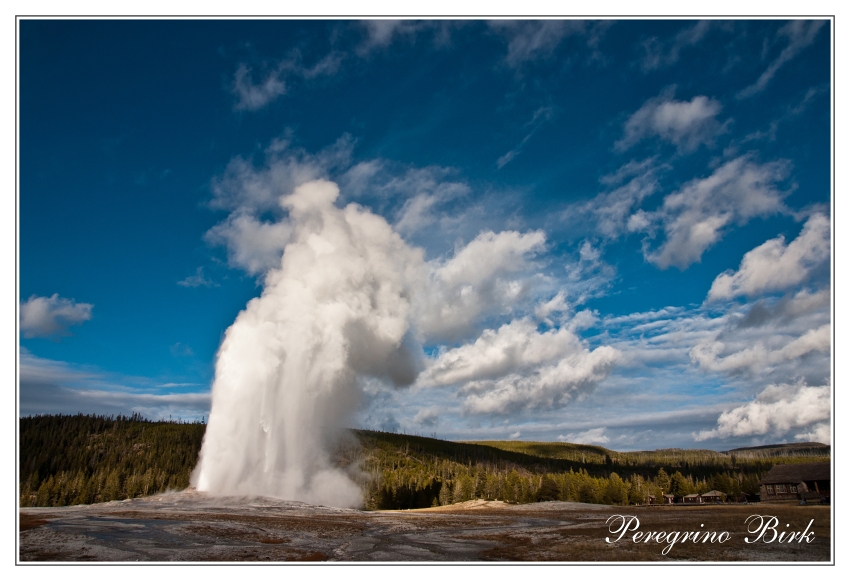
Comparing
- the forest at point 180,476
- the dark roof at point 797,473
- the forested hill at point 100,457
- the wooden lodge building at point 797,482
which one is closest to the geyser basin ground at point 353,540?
the forest at point 180,476

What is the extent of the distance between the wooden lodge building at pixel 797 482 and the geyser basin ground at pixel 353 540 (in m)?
42.1

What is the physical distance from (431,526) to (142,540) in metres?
19.4

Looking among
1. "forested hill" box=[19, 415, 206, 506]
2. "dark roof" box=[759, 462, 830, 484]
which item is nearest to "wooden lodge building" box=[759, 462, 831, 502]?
"dark roof" box=[759, 462, 830, 484]

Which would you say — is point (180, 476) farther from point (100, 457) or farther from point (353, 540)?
point (353, 540)

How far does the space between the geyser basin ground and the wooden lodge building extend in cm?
4206

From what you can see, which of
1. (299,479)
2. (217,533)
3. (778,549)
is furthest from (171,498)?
(778,549)

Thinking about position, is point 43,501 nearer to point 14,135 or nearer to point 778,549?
point 14,135

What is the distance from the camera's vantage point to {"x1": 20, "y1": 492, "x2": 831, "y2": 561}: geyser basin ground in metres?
25.9

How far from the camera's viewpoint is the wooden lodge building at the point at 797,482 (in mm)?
70406

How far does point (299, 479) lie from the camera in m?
72.6
